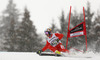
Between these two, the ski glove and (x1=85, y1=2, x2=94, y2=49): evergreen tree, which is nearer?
the ski glove

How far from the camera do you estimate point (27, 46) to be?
2147 centimetres

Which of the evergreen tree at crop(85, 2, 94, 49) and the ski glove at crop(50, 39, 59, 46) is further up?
the evergreen tree at crop(85, 2, 94, 49)

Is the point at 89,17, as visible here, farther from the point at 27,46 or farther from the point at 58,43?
the point at 58,43

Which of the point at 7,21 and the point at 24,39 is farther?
the point at 7,21

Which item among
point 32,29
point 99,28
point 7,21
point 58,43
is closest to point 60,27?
point 32,29

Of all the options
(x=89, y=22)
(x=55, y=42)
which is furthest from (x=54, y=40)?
(x=89, y=22)

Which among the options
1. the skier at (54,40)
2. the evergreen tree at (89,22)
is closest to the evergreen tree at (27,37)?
the evergreen tree at (89,22)

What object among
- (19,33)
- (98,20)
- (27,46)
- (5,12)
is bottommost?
(27,46)

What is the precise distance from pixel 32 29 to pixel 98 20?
909cm

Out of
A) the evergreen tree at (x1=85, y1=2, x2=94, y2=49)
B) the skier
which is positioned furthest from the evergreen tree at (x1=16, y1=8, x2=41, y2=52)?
the skier

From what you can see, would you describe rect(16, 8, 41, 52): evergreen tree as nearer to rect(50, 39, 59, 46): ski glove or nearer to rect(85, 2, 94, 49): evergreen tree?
rect(85, 2, 94, 49): evergreen tree

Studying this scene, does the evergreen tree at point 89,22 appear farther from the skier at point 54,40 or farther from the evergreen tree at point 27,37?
the skier at point 54,40

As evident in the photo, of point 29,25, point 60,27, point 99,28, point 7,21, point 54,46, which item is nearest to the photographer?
point 54,46

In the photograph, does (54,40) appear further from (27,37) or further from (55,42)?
(27,37)
